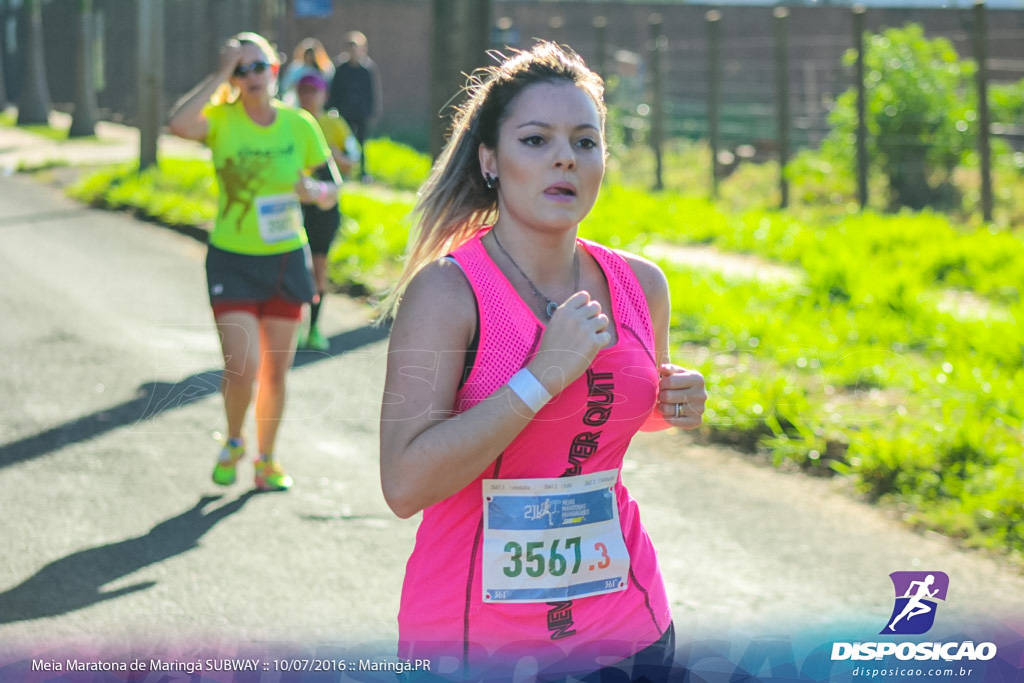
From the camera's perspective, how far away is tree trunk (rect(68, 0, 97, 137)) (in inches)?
1057

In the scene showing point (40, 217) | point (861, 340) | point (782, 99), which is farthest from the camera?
point (40, 217)

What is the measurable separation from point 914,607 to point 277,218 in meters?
3.81

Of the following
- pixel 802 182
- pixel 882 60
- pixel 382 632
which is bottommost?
pixel 382 632

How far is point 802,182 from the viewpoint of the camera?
14672 millimetres

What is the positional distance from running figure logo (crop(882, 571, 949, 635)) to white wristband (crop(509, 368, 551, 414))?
854 mm

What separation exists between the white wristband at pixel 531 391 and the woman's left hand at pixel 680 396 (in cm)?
42

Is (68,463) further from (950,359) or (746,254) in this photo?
(746,254)

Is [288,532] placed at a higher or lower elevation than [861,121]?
lower

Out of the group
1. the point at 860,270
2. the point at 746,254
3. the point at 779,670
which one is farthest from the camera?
the point at 746,254

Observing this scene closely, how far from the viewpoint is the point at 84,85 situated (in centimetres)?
2706

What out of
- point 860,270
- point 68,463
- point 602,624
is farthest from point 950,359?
point 602,624

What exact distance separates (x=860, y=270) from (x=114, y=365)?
5.45 m

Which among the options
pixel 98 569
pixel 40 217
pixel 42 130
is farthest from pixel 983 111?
pixel 42 130

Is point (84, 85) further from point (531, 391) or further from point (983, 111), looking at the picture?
point (531, 391)
